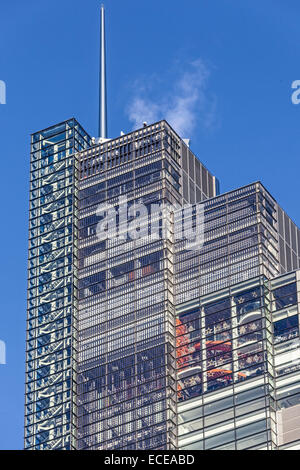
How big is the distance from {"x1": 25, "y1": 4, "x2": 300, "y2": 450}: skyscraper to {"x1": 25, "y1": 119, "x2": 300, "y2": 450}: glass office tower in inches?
7.5

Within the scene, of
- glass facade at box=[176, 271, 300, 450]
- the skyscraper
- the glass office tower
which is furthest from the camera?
the glass office tower

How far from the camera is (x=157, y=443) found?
174375 mm

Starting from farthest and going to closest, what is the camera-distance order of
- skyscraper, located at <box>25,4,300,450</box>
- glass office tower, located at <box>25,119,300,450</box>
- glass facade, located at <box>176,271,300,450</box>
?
glass office tower, located at <box>25,119,300,450</box>, skyscraper, located at <box>25,4,300,450</box>, glass facade, located at <box>176,271,300,450</box>

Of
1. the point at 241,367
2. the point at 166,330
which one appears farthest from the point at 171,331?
the point at 241,367

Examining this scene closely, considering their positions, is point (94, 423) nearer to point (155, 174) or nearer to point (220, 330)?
point (220, 330)

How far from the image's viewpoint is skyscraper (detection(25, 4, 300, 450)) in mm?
172750

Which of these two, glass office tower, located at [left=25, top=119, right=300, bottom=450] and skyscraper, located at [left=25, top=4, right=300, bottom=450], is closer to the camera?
skyscraper, located at [left=25, top=4, right=300, bottom=450]

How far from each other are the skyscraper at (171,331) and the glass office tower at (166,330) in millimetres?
191

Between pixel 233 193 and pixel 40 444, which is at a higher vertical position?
pixel 233 193

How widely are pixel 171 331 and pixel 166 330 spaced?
4.18 ft
